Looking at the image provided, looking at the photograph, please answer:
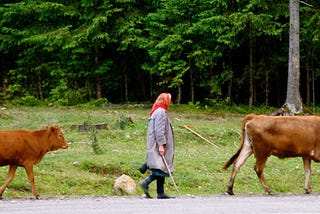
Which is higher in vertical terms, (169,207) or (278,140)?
(278,140)

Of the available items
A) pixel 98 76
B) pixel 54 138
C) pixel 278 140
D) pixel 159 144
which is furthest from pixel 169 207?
pixel 98 76

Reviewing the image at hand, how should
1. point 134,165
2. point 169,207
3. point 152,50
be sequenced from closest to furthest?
point 169,207 → point 134,165 → point 152,50

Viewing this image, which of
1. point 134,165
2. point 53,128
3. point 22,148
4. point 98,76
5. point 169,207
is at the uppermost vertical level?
point 98,76

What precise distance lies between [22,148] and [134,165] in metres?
5.14

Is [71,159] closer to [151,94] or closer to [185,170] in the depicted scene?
[185,170]

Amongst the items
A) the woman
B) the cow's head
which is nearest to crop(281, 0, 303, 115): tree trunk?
the cow's head

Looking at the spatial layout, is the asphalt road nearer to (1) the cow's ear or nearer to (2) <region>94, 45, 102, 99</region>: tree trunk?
(1) the cow's ear

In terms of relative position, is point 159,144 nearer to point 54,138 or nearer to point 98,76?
point 54,138

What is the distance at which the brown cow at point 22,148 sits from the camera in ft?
46.5

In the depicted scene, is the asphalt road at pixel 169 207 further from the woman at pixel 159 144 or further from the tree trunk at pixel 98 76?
the tree trunk at pixel 98 76

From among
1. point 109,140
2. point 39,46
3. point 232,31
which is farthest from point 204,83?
point 109,140

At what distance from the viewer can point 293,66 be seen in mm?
32281

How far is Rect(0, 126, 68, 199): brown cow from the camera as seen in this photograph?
1419cm

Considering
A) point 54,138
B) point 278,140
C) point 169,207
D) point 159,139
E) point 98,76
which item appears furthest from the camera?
point 98,76
